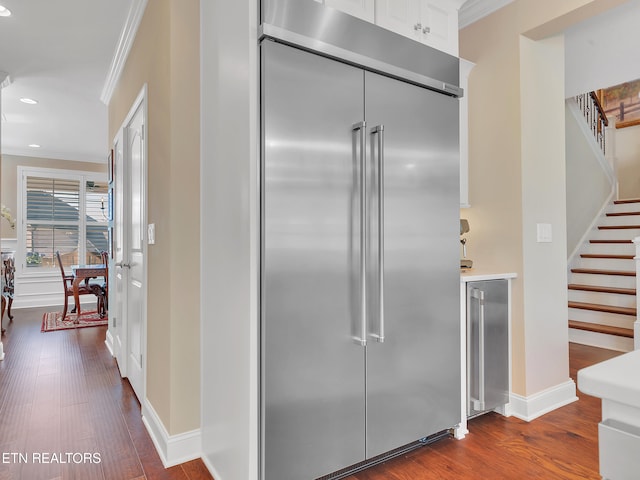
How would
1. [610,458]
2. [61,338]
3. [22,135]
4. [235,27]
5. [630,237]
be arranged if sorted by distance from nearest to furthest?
[610,458] < [235,27] < [61,338] < [630,237] < [22,135]

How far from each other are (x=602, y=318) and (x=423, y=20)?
3702 mm

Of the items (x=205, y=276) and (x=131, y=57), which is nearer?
(x=205, y=276)

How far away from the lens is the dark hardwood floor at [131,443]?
187 centimetres

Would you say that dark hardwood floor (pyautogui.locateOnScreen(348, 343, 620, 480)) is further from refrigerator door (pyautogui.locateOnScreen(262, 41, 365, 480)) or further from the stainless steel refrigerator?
refrigerator door (pyautogui.locateOnScreen(262, 41, 365, 480))

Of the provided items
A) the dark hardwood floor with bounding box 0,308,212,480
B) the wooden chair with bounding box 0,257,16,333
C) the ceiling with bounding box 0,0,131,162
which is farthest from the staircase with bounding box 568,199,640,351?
the wooden chair with bounding box 0,257,16,333

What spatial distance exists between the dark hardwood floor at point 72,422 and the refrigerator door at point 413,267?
0.98 metres

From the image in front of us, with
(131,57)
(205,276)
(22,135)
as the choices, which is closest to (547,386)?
(205,276)

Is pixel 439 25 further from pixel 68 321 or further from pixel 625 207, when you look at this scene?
pixel 68 321

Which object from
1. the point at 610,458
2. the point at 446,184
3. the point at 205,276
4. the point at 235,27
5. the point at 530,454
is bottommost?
the point at 530,454

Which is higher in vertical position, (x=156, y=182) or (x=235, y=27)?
(x=235, y=27)

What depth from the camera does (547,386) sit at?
258 cm

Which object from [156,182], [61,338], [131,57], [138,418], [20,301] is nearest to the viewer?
[156,182]

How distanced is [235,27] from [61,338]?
4.29 metres

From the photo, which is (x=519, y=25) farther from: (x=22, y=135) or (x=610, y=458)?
(x=22, y=135)
